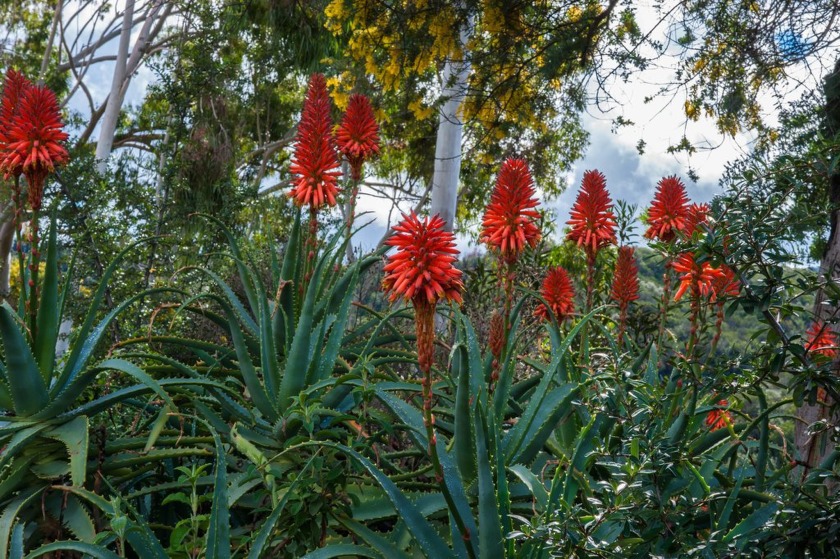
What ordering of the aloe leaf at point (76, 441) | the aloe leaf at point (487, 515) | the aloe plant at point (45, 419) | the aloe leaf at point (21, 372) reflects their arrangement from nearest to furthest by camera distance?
the aloe leaf at point (487, 515), the aloe leaf at point (76, 441), the aloe plant at point (45, 419), the aloe leaf at point (21, 372)

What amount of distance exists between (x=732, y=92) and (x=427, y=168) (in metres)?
11.1

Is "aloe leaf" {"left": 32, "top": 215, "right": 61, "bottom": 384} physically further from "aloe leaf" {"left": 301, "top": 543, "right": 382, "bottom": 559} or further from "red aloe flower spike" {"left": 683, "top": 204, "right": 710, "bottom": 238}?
"red aloe flower spike" {"left": 683, "top": 204, "right": 710, "bottom": 238}

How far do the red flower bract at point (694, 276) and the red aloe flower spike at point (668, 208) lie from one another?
0.82 feet

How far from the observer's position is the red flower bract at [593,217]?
3.21 m

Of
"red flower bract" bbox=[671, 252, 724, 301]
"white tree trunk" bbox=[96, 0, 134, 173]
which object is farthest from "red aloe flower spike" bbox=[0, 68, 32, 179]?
"white tree trunk" bbox=[96, 0, 134, 173]

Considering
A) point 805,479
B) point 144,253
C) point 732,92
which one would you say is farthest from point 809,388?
point 144,253

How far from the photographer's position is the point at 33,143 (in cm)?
293

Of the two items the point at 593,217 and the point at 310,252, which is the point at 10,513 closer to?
the point at 310,252

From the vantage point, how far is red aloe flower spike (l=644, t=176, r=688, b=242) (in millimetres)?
3211

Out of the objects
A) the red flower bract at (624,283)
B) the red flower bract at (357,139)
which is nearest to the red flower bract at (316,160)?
the red flower bract at (357,139)

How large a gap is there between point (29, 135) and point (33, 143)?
0.04m

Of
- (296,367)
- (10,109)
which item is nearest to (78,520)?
(296,367)

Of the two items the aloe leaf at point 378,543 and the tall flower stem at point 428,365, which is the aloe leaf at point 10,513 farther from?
the tall flower stem at point 428,365

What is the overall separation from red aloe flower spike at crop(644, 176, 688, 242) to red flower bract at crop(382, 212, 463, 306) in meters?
1.53
